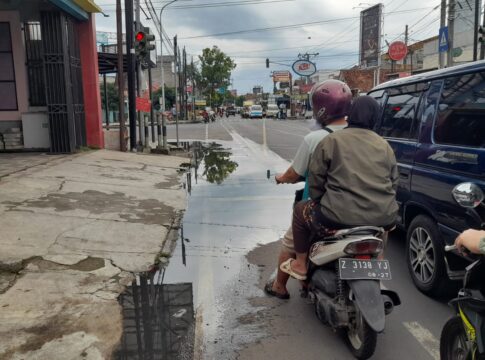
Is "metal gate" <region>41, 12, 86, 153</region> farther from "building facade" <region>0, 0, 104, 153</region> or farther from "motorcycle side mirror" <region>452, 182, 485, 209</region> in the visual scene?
"motorcycle side mirror" <region>452, 182, 485, 209</region>

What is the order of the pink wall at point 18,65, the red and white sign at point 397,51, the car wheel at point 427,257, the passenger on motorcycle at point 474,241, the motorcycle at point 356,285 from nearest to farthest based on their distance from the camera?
the passenger on motorcycle at point 474,241 → the motorcycle at point 356,285 → the car wheel at point 427,257 → the pink wall at point 18,65 → the red and white sign at point 397,51

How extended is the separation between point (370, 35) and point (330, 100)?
→ 51251mm

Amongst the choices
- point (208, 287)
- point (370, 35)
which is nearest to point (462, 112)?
point (208, 287)

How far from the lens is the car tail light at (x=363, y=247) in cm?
307

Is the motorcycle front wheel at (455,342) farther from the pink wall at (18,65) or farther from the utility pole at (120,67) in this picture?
the utility pole at (120,67)

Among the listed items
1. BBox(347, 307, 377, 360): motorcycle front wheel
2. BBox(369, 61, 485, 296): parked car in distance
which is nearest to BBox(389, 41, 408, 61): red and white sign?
BBox(369, 61, 485, 296): parked car in distance

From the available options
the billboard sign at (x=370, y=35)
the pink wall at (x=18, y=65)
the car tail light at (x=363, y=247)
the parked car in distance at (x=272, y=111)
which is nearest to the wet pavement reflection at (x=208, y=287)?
the car tail light at (x=363, y=247)

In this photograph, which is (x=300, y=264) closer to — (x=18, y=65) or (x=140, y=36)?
(x=18, y=65)

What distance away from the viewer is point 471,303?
2369mm

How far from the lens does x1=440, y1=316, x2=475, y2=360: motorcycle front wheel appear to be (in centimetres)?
255

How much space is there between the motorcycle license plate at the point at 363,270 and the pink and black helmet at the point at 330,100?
1.20 m

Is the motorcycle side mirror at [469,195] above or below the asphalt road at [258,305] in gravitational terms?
above

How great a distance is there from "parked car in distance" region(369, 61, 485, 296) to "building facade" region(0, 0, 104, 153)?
399 inches

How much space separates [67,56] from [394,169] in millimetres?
11355
